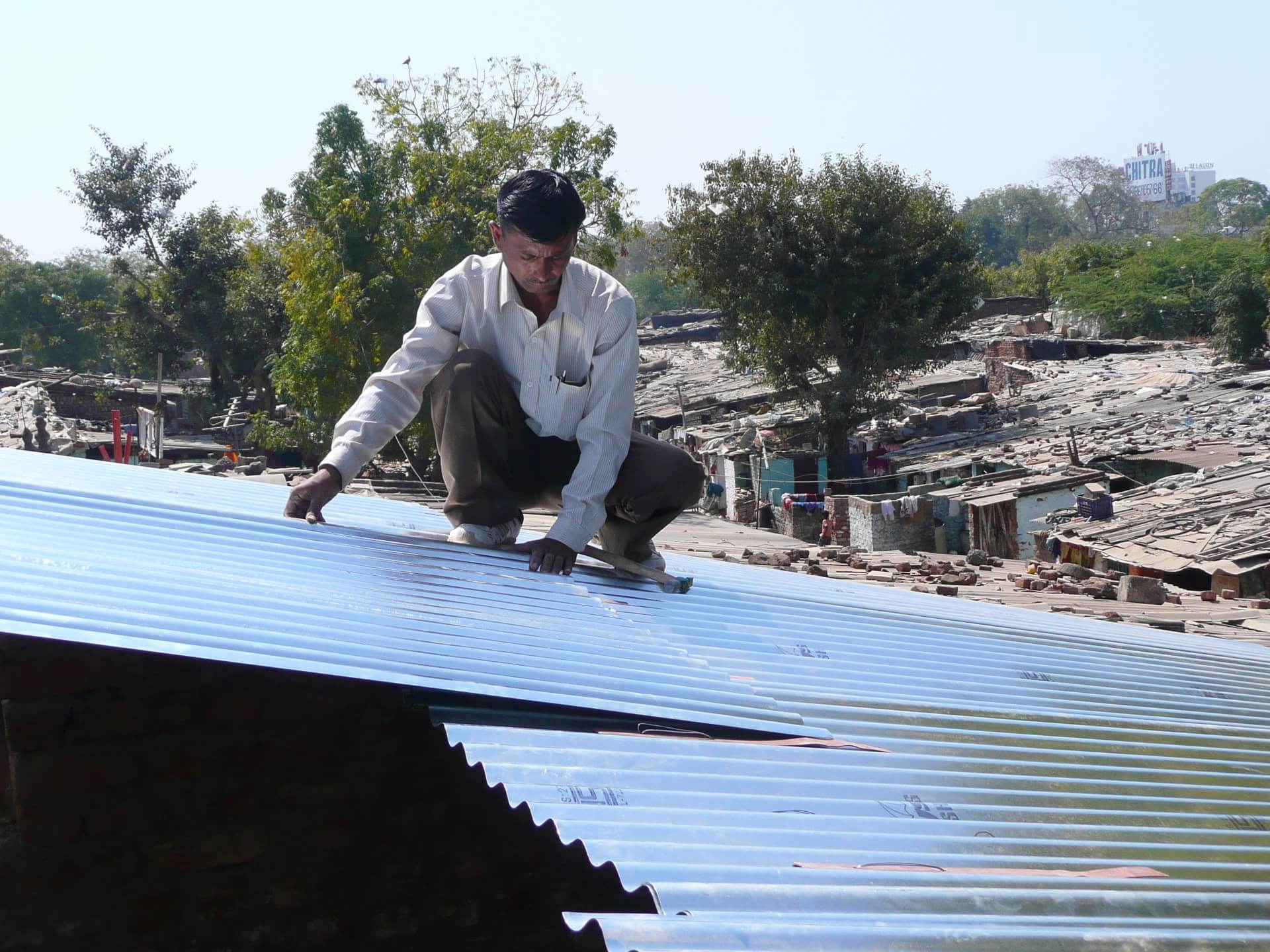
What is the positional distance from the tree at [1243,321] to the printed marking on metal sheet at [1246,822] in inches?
1182

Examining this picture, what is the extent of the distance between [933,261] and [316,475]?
79.6ft

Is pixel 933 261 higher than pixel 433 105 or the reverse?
the reverse

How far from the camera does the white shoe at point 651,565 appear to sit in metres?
4.02

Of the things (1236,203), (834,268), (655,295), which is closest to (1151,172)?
(1236,203)

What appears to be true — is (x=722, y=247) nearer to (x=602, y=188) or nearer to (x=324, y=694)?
(x=602, y=188)

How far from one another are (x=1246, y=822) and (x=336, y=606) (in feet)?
7.32

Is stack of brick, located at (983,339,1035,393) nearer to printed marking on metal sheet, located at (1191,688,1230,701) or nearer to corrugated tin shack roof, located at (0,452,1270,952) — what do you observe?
printed marking on metal sheet, located at (1191,688,1230,701)

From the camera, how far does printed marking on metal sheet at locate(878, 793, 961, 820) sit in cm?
223

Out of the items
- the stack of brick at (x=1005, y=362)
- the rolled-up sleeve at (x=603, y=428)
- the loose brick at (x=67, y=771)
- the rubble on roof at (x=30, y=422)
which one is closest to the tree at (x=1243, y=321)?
the stack of brick at (x=1005, y=362)

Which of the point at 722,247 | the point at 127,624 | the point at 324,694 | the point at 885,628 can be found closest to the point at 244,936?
the point at 324,694

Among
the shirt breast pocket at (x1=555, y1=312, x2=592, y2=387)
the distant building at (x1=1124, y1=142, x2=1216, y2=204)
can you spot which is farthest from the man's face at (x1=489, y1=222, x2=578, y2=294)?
the distant building at (x1=1124, y1=142, x2=1216, y2=204)

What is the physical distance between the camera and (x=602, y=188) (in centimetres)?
2102

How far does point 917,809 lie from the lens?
2.27m

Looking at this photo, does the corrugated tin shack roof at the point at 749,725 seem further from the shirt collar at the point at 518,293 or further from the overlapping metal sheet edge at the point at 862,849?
the shirt collar at the point at 518,293
